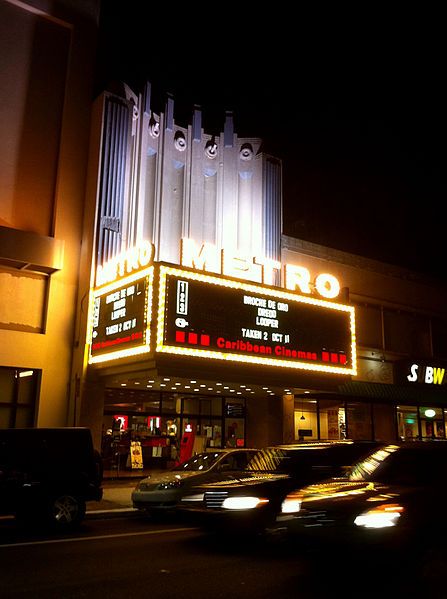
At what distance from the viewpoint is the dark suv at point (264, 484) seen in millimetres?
9766

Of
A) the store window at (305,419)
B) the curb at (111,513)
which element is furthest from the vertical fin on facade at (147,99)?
the curb at (111,513)

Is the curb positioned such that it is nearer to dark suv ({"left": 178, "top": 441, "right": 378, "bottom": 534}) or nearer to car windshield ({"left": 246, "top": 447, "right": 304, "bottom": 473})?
dark suv ({"left": 178, "top": 441, "right": 378, "bottom": 534})

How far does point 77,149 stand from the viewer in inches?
816

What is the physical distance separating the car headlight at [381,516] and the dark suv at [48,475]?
698 cm

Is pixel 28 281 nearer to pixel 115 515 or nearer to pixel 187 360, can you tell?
pixel 187 360

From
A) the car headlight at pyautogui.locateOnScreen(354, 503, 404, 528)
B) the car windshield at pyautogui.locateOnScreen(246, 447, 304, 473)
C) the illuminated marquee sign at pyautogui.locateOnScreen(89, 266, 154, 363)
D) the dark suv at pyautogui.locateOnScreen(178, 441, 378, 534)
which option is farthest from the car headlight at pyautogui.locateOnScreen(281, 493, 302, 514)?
the illuminated marquee sign at pyautogui.locateOnScreen(89, 266, 154, 363)

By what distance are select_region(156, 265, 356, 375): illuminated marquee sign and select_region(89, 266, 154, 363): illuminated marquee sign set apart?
0.53 m

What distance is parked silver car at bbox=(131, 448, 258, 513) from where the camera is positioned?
1274cm

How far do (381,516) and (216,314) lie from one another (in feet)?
37.1

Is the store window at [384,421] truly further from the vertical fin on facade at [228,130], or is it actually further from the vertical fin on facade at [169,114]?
the vertical fin on facade at [169,114]

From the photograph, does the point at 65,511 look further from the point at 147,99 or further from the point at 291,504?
the point at 147,99

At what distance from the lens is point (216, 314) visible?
1767 centimetres

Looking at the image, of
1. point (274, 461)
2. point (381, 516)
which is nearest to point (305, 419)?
point (274, 461)

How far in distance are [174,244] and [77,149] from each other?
4.81m
